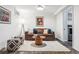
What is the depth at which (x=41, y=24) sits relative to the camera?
17.9 ft

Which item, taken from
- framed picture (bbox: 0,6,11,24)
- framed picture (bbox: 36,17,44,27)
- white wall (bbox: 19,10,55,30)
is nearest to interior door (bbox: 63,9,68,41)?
white wall (bbox: 19,10,55,30)

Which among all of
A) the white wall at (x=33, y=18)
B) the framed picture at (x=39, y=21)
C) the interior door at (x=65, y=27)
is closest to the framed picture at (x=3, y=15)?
the white wall at (x=33, y=18)

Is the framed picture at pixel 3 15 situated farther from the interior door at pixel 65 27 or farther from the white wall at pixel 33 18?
the interior door at pixel 65 27

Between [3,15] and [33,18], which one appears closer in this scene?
[3,15]

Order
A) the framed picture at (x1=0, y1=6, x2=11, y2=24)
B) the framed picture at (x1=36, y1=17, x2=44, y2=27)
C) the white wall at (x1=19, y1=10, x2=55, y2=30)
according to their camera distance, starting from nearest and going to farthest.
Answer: the framed picture at (x1=0, y1=6, x2=11, y2=24) → the white wall at (x1=19, y1=10, x2=55, y2=30) → the framed picture at (x1=36, y1=17, x2=44, y2=27)

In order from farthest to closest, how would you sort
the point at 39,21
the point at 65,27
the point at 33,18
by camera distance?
1. the point at 39,21
2. the point at 33,18
3. the point at 65,27

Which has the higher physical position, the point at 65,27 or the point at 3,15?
the point at 3,15

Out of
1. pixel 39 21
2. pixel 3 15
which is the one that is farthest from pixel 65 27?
pixel 3 15

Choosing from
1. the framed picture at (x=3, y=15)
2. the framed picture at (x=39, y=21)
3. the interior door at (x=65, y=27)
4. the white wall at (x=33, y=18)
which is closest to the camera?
the framed picture at (x=3, y=15)

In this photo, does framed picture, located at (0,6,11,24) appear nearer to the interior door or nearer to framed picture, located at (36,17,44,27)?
framed picture, located at (36,17,44,27)

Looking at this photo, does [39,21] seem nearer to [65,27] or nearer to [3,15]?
[65,27]
